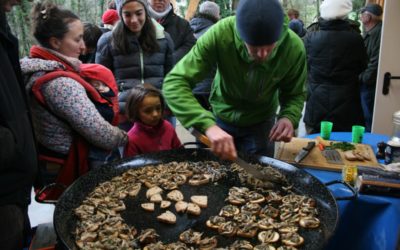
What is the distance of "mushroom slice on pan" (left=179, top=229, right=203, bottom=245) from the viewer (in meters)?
1.36

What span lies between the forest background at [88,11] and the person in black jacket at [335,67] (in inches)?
46.4

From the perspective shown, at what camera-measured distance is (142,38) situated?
9.26 ft

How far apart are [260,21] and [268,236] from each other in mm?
908

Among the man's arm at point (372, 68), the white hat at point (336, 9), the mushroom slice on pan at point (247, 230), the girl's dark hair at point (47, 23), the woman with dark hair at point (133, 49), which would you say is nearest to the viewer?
the mushroom slice on pan at point (247, 230)

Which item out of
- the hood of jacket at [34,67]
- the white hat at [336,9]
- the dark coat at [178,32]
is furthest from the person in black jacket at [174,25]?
the hood of jacket at [34,67]

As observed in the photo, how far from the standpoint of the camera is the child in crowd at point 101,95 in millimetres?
2043

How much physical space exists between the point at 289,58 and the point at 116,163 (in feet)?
3.80

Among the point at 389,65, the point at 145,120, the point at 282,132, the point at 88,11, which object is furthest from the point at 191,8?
the point at 282,132

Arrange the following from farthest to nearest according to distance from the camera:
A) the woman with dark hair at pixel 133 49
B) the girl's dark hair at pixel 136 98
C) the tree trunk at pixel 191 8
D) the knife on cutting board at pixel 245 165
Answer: the tree trunk at pixel 191 8, the woman with dark hair at pixel 133 49, the girl's dark hair at pixel 136 98, the knife on cutting board at pixel 245 165

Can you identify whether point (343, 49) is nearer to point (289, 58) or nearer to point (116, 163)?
point (289, 58)

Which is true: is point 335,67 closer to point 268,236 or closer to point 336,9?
point 336,9

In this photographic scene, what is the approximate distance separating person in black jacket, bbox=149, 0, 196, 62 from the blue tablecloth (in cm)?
216

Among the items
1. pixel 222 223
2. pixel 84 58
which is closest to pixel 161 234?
pixel 222 223

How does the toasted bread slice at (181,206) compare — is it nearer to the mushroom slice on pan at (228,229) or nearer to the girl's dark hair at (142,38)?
the mushroom slice on pan at (228,229)
